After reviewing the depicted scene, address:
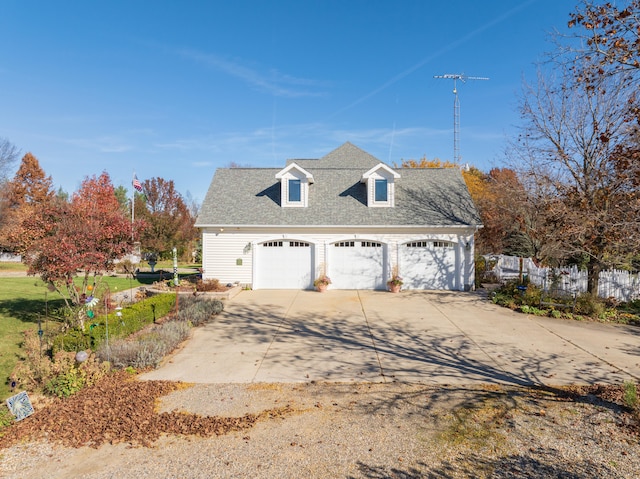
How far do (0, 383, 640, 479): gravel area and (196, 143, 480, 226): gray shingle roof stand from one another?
38.4 ft

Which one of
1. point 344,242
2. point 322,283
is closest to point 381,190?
point 344,242

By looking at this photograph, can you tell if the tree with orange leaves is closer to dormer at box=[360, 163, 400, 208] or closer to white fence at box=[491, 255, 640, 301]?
dormer at box=[360, 163, 400, 208]

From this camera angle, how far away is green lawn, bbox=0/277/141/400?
325 inches

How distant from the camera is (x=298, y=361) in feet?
25.8

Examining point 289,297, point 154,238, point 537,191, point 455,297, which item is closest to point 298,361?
point 289,297

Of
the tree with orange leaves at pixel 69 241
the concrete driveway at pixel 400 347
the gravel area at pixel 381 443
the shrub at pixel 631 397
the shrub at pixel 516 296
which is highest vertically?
the tree with orange leaves at pixel 69 241

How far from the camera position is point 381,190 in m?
18.1

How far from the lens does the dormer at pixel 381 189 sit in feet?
59.0

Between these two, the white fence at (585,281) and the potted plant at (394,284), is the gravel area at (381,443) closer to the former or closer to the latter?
the white fence at (585,281)

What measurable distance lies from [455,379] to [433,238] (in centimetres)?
1106

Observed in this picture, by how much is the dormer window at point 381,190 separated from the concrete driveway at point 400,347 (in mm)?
6340

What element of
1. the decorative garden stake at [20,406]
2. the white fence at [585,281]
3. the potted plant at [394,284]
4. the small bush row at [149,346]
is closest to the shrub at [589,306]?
the white fence at [585,281]

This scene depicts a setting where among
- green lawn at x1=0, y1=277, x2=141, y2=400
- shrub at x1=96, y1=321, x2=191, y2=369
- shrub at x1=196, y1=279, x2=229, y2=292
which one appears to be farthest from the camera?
shrub at x1=196, y1=279, x2=229, y2=292

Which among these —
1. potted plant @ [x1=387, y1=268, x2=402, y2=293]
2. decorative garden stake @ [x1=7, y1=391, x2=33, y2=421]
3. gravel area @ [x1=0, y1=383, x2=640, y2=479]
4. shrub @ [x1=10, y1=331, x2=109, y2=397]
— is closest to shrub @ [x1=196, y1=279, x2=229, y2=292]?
potted plant @ [x1=387, y1=268, x2=402, y2=293]
